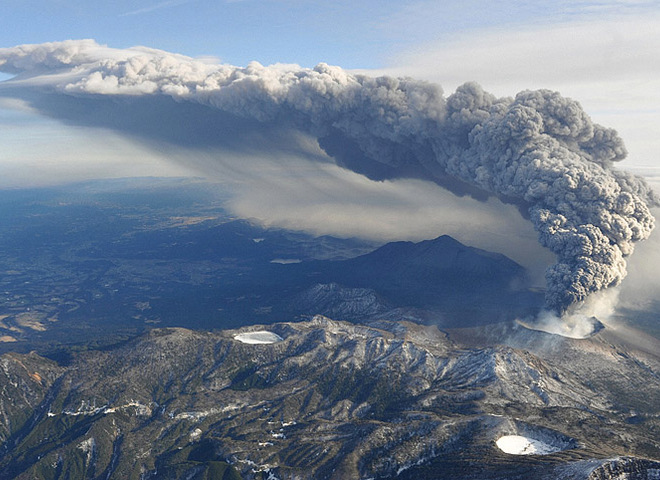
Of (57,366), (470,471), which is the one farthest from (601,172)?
(57,366)

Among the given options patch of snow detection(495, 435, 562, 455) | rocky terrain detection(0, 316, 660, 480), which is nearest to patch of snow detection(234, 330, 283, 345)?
rocky terrain detection(0, 316, 660, 480)

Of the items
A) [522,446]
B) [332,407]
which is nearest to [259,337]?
[332,407]

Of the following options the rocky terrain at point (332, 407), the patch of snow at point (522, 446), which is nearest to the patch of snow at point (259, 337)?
the rocky terrain at point (332, 407)

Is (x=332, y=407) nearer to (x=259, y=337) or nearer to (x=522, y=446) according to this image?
(x=259, y=337)

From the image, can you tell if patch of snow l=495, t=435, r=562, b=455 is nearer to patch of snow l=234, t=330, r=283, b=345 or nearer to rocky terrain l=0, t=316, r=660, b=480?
rocky terrain l=0, t=316, r=660, b=480

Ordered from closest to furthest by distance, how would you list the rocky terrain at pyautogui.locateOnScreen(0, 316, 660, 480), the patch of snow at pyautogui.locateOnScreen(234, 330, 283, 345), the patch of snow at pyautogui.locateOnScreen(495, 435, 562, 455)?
1. the patch of snow at pyautogui.locateOnScreen(495, 435, 562, 455)
2. the rocky terrain at pyautogui.locateOnScreen(0, 316, 660, 480)
3. the patch of snow at pyautogui.locateOnScreen(234, 330, 283, 345)
